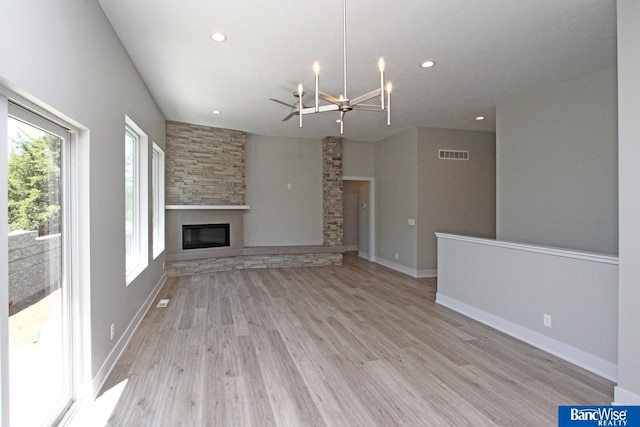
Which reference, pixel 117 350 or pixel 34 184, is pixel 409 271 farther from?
pixel 34 184

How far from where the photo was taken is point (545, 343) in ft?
10.2

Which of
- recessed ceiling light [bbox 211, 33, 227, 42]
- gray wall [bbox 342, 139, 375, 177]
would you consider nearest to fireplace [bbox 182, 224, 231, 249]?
gray wall [bbox 342, 139, 375, 177]

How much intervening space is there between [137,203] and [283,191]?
3.60 metres

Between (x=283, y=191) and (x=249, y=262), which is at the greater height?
(x=283, y=191)

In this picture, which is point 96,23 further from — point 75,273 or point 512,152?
point 512,152

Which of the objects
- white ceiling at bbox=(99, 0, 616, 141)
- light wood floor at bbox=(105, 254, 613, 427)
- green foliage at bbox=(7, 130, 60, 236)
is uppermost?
white ceiling at bbox=(99, 0, 616, 141)

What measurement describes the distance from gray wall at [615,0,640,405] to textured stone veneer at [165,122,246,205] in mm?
5971

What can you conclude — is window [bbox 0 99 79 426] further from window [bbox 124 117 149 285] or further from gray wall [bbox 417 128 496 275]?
gray wall [bbox 417 128 496 275]

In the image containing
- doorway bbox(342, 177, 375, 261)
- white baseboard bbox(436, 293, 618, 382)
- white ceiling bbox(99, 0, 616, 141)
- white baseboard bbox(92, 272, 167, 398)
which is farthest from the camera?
doorway bbox(342, 177, 375, 261)

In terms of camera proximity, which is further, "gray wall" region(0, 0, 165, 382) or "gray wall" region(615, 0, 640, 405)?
"gray wall" region(615, 0, 640, 405)

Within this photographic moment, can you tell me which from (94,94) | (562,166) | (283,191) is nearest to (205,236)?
(283,191)

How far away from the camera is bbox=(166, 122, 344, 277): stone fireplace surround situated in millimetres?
6129

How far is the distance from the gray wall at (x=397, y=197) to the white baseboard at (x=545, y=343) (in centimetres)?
232

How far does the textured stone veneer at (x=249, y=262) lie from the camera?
618 cm
